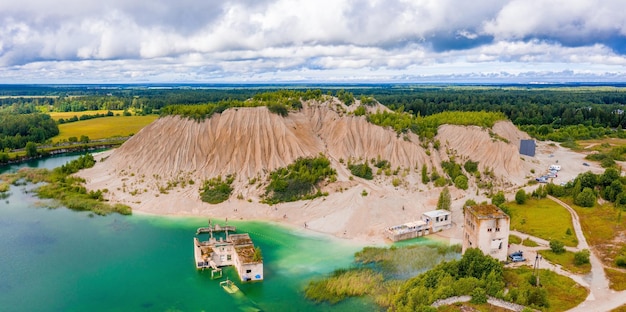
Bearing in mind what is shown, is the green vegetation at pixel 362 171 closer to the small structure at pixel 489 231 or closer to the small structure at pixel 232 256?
the small structure at pixel 232 256

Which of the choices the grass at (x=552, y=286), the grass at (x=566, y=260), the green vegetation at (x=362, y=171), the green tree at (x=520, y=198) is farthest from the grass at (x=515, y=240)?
the green vegetation at (x=362, y=171)

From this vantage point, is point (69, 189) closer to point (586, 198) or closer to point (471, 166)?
point (471, 166)

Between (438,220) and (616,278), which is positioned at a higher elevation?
(438,220)

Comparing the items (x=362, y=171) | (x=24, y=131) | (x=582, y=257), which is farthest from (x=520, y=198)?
(x=24, y=131)

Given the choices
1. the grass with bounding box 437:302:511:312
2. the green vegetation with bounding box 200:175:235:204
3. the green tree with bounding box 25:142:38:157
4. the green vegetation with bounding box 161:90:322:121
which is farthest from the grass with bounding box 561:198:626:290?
the green tree with bounding box 25:142:38:157

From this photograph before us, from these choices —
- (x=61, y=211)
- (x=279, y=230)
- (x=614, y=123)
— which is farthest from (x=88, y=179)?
(x=614, y=123)

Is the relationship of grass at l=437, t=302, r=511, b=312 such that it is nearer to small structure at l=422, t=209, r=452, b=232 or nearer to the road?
the road

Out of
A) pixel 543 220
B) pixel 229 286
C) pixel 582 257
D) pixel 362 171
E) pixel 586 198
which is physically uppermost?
pixel 362 171
